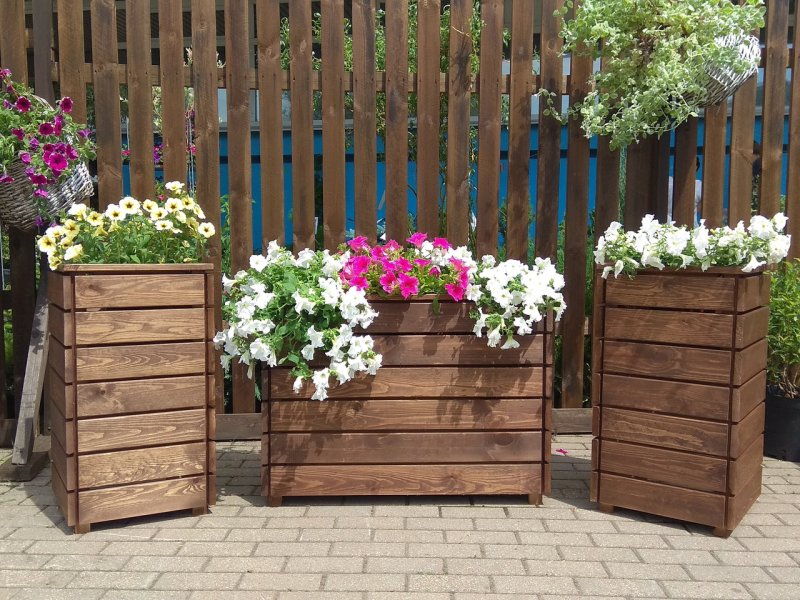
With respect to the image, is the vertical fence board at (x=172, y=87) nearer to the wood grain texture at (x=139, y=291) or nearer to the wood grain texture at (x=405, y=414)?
the wood grain texture at (x=139, y=291)

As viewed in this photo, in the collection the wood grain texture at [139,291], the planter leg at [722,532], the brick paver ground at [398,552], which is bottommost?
the brick paver ground at [398,552]

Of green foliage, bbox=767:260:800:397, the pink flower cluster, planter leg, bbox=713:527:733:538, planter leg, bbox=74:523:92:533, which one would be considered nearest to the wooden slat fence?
green foliage, bbox=767:260:800:397

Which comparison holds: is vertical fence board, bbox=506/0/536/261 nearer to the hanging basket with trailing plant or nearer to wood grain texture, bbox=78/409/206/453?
wood grain texture, bbox=78/409/206/453

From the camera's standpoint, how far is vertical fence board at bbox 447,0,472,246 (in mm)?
3984

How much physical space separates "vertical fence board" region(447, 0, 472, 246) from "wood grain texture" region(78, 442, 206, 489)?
1880 mm

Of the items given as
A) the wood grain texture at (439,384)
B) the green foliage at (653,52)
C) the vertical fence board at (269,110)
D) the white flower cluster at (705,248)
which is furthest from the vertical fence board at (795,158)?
the vertical fence board at (269,110)

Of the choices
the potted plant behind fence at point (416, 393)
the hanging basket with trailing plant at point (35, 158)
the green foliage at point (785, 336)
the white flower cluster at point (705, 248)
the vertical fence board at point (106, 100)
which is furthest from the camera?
the vertical fence board at point (106, 100)

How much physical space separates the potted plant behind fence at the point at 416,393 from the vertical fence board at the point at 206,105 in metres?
1.01

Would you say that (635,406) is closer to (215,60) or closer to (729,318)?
(729,318)

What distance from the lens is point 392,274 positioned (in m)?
3.07

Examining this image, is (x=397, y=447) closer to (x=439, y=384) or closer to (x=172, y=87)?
(x=439, y=384)

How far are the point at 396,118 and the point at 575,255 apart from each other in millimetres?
1337

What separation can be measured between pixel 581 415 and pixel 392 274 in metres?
1.84

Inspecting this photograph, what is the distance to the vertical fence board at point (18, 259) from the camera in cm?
390
